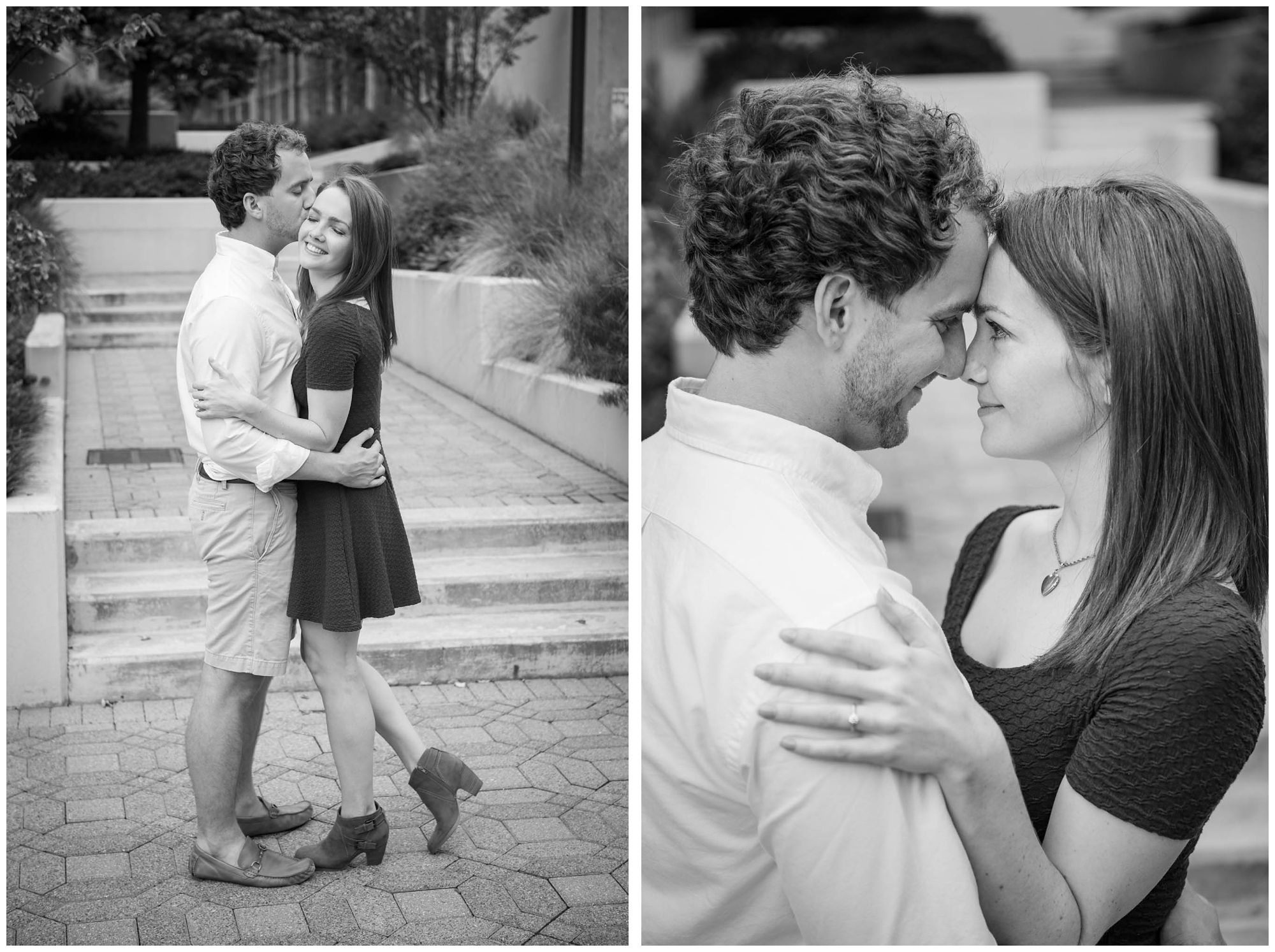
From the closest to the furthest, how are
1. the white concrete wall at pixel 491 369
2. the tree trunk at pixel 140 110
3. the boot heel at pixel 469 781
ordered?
the boot heel at pixel 469 781 → the white concrete wall at pixel 491 369 → the tree trunk at pixel 140 110

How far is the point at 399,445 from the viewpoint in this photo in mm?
3762

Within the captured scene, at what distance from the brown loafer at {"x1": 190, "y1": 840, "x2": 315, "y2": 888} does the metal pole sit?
3425mm

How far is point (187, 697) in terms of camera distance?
403cm

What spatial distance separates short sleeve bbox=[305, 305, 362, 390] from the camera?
2.65 m

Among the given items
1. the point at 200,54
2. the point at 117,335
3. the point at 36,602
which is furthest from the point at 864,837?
the point at 200,54

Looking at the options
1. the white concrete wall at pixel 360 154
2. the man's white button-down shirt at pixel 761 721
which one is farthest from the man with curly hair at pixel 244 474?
the white concrete wall at pixel 360 154

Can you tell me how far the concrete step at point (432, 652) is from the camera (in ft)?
13.0

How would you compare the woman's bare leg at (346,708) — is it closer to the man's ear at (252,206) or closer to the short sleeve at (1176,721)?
the man's ear at (252,206)

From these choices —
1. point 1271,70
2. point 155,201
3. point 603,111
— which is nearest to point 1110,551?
point 1271,70

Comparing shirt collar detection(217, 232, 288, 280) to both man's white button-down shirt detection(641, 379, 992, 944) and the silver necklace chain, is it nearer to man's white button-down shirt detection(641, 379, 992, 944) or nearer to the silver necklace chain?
man's white button-down shirt detection(641, 379, 992, 944)

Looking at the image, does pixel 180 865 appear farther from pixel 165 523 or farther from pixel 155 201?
pixel 155 201

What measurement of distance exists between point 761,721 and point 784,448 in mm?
343

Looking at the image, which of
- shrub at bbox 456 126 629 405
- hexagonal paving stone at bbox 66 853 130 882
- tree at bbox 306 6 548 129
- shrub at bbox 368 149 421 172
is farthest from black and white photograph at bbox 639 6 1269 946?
shrub at bbox 368 149 421 172

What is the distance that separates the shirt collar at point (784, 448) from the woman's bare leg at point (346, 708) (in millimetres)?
1559
